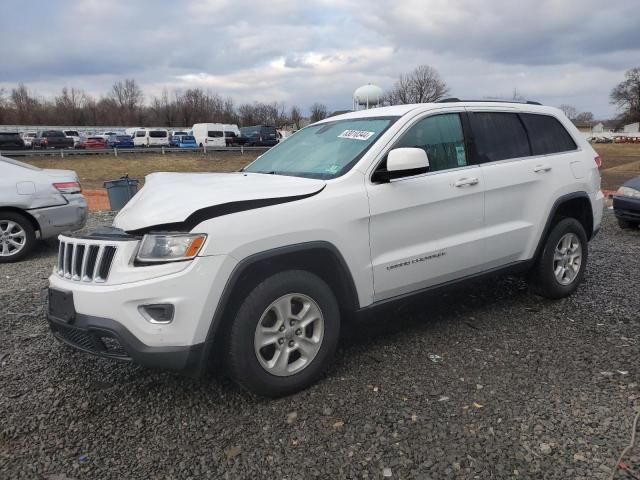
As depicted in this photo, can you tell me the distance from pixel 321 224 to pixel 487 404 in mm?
1444

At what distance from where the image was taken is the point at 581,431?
2752 millimetres

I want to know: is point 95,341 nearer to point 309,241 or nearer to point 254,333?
point 254,333

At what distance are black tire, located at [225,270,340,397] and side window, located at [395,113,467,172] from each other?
1.23 meters

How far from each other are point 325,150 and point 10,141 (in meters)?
38.9

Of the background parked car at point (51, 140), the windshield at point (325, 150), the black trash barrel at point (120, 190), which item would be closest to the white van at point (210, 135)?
the background parked car at point (51, 140)

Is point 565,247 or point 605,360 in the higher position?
point 565,247

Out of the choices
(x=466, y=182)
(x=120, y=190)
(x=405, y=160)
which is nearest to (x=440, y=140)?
(x=466, y=182)

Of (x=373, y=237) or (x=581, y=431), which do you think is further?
(x=373, y=237)

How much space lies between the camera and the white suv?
2.75 m

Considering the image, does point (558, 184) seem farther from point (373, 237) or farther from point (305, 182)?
point (305, 182)

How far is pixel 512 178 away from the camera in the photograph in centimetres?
418

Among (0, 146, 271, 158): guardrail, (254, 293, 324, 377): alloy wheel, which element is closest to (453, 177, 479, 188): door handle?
(254, 293, 324, 377): alloy wheel

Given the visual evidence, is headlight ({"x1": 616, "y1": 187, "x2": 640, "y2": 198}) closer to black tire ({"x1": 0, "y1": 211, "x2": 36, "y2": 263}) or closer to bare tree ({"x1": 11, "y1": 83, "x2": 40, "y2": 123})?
black tire ({"x1": 0, "y1": 211, "x2": 36, "y2": 263})

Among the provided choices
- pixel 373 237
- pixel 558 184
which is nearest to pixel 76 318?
pixel 373 237
